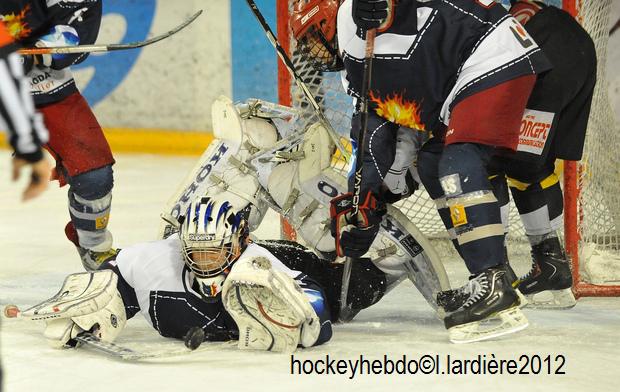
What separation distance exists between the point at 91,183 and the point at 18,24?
0.54m

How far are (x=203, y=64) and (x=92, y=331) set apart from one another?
13.0 ft

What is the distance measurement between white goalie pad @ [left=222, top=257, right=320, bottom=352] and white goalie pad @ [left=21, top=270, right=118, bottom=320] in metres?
0.33

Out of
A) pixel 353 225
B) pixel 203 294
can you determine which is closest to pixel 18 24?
pixel 203 294

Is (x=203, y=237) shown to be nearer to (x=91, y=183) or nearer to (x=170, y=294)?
(x=170, y=294)

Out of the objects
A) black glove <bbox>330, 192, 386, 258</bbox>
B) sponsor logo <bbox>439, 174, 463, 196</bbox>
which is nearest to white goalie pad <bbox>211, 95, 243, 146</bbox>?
black glove <bbox>330, 192, 386, 258</bbox>

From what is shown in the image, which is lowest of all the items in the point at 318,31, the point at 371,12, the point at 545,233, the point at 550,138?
the point at 545,233

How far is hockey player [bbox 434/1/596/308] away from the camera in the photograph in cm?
397

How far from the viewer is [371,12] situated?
363cm

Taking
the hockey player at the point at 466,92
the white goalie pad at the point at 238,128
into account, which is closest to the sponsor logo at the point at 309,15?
the hockey player at the point at 466,92

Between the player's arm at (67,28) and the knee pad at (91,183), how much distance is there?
347 mm

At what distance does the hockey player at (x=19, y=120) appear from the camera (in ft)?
8.08

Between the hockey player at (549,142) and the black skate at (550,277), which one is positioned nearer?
the hockey player at (549,142)

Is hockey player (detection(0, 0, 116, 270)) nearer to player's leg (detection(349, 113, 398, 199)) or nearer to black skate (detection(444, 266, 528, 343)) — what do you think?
player's leg (detection(349, 113, 398, 199))

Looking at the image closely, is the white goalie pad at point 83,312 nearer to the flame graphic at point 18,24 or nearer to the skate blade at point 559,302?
the flame graphic at point 18,24
